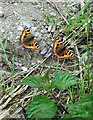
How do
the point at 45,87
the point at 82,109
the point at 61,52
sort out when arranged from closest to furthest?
1. the point at 82,109
2. the point at 45,87
3. the point at 61,52

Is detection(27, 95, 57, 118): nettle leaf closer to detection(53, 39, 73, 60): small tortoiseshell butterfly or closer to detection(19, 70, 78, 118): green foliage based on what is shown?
detection(19, 70, 78, 118): green foliage

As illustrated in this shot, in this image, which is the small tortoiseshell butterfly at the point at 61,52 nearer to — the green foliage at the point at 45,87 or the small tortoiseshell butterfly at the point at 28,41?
the small tortoiseshell butterfly at the point at 28,41

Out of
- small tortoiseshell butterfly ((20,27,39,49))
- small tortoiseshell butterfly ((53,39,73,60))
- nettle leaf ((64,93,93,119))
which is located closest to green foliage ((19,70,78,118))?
nettle leaf ((64,93,93,119))

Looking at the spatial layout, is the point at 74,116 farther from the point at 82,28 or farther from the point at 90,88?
the point at 82,28

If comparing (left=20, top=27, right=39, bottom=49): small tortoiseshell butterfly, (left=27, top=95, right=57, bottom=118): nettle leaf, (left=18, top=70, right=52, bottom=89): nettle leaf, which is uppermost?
(left=20, top=27, right=39, bottom=49): small tortoiseshell butterfly

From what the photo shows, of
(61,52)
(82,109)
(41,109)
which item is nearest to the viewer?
(82,109)

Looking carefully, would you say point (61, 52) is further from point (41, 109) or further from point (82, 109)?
point (82, 109)

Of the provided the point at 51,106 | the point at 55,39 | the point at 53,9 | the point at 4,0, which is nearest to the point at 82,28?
the point at 55,39

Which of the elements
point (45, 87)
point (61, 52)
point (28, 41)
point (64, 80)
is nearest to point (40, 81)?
point (45, 87)
